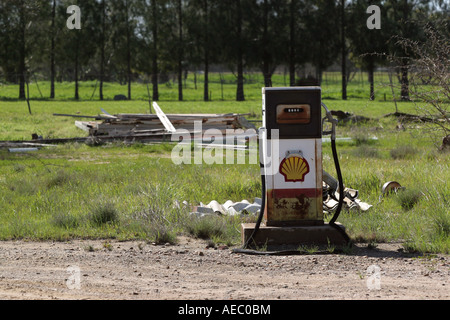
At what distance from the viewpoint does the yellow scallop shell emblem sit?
7.82m

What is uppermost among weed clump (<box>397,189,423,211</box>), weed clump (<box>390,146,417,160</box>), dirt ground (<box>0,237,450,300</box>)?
weed clump (<box>390,146,417,160</box>)

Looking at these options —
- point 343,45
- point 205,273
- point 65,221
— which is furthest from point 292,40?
point 205,273

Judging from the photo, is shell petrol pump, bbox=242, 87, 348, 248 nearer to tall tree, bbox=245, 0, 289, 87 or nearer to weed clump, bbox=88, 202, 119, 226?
weed clump, bbox=88, 202, 119, 226

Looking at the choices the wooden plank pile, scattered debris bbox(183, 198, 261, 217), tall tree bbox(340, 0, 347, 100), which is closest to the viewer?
scattered debris bbox(183, 198, 261, 217)

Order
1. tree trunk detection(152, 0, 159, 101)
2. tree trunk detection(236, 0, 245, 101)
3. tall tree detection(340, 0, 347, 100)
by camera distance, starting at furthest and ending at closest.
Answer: tree trunk detection(152, 0, 159, 101) < tall tree detection(340, 0, 347, 100) < tree trunk detection(236, 0, 245, 101)

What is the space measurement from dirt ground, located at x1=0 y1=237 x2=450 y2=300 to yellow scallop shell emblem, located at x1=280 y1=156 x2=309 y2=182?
0.98 metres

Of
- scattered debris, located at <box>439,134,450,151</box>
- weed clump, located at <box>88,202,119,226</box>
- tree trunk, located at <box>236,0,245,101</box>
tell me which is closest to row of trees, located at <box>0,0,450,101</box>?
tree trunk, located at <box>236,0,245,101</box>

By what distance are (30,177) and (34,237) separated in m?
5.35

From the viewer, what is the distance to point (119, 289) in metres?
5.91

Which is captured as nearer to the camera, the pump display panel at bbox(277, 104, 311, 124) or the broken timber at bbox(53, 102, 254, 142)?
the pump display panel at bbox(277, 104, 311, 124)

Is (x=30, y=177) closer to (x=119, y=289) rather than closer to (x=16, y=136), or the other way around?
(x=119, y=289)

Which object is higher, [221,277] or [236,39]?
[236,39]

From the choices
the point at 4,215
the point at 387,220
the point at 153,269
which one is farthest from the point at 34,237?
the point at 387,220

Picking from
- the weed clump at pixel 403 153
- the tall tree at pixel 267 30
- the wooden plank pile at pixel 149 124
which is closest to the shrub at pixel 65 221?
the weed clump at pixel 403 153
